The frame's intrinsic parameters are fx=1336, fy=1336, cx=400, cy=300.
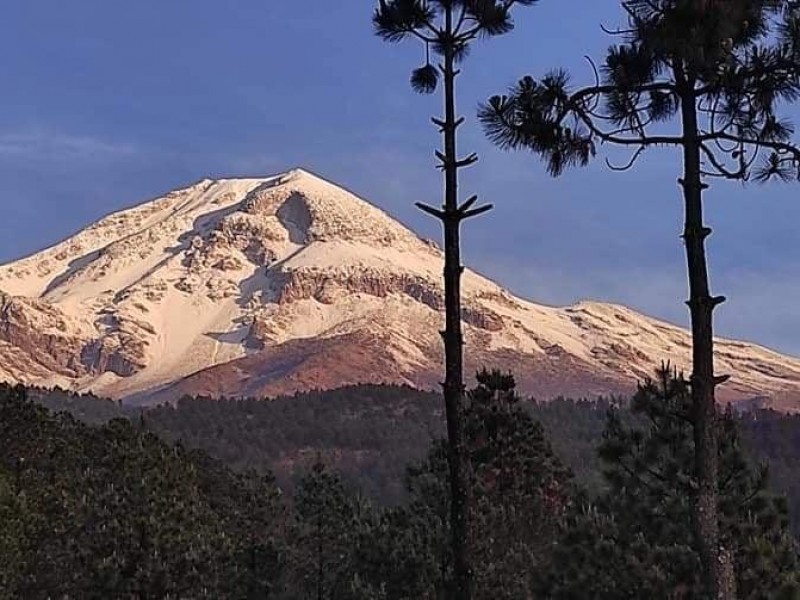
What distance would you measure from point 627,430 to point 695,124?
10543mm

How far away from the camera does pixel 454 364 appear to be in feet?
48.3

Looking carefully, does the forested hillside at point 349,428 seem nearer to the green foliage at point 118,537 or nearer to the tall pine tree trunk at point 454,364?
the green foliage at point 118,537

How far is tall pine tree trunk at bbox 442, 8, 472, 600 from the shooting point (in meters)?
14.2

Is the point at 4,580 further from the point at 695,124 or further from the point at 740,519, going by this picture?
the point at 695,124

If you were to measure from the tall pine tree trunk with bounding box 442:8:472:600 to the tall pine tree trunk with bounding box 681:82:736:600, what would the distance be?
121 inches

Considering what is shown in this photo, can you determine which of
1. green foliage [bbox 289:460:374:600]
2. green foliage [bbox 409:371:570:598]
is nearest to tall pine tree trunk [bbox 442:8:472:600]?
green foliage [bbox 289:460:374:600]

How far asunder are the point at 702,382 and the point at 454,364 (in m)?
3.65

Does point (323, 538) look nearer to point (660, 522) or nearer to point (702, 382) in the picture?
point (660, 522)

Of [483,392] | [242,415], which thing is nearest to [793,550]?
[483,392]

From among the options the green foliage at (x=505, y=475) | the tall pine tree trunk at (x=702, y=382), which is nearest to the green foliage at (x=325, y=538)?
the green foliage at (x=505, y=475)

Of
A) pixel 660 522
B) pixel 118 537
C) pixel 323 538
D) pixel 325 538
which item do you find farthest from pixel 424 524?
pixel 660 522

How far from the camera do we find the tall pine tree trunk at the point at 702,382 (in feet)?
37.3

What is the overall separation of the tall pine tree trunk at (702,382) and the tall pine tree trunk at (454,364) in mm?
3074

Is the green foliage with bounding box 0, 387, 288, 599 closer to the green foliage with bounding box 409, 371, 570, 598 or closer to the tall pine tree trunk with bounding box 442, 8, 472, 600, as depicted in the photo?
the green foliage with bounding box 409, 371, 570, 598
